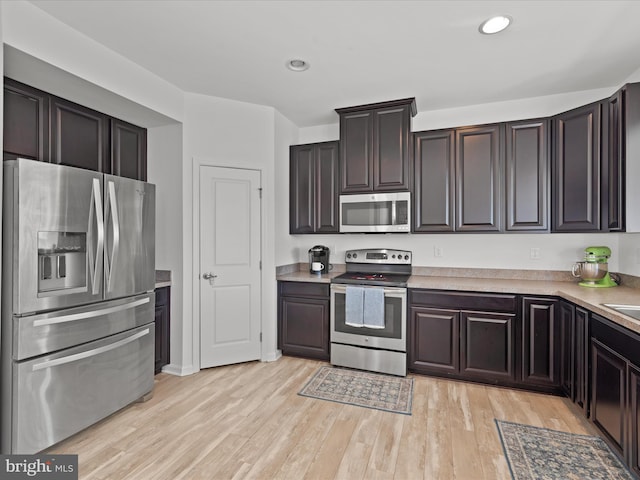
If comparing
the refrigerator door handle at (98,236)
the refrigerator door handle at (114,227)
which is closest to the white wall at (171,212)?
the refrigerator door handle at (114,227)

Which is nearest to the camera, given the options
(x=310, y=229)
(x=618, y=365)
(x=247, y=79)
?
(x=618, y=365)

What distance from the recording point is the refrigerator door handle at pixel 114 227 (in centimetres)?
230

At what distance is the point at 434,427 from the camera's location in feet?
7.61

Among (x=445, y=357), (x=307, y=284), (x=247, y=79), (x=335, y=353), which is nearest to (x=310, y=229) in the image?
(x=307, y=284)

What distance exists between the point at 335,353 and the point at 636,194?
8.90 feet

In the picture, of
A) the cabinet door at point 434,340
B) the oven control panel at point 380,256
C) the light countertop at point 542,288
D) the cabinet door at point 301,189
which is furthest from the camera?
the cabinet door at point 301,189

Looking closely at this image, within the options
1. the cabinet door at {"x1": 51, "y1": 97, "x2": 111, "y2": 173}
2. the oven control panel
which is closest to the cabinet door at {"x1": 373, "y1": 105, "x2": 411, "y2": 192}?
the oven control panel

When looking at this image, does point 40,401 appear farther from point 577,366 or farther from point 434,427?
point 577,366

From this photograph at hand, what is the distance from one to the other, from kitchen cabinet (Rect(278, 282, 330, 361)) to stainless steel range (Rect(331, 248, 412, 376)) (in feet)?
0.43

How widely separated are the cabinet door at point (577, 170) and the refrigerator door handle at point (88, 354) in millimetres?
3585

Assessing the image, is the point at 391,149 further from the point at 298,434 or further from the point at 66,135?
the point at 66,135

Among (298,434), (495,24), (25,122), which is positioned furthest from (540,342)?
(25,122)

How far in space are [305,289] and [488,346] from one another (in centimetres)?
178

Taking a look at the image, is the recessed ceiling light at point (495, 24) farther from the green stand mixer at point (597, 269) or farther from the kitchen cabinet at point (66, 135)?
the kitchen cabinet at point (66, 135)
